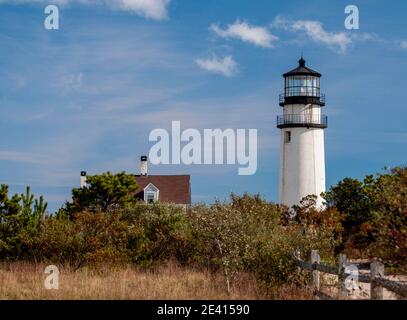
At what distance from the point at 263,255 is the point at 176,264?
6784mm

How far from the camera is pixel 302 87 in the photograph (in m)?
41.9

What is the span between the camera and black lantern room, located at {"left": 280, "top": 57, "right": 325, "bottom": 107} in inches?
1630

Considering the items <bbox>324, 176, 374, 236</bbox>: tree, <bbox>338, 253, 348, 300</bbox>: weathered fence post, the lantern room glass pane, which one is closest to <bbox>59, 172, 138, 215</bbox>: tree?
the lantern room glass pane

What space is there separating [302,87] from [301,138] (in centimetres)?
308

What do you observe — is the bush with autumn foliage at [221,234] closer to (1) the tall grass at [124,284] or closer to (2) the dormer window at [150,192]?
(1) the tall grass at [124,284]

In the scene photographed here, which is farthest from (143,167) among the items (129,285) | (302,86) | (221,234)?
(129,285)

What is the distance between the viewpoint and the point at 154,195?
51.2 m

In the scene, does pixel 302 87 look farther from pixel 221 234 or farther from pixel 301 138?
pixel 221 234

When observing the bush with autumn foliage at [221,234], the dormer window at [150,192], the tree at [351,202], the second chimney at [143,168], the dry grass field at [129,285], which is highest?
the second chimney at [143,168]

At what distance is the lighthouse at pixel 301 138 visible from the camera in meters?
41.3

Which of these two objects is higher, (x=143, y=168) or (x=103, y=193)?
(x=143, y=168)

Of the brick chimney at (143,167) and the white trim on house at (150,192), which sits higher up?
the brick chimney at (143,167)

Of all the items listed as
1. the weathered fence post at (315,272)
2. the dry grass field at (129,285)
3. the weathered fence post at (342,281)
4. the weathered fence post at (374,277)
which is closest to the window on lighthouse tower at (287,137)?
the dry grass field at (129,285)

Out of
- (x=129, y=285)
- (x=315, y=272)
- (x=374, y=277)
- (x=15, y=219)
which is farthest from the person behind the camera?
(x=15, y=219)
